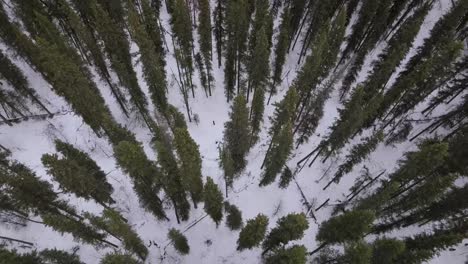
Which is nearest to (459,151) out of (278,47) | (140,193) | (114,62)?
(278,47)

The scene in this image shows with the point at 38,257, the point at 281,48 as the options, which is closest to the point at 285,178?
the point at 281,48

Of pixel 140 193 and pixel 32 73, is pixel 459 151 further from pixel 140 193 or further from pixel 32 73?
pixel 32 73

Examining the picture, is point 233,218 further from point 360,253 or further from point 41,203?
point 41,203

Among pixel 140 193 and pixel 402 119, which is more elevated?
pixel 402 119

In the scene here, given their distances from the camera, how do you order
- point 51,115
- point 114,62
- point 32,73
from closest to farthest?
point 114,62 → point 51,115 → point 32,73

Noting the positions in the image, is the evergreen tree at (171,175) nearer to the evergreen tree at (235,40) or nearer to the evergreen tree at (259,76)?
the evergreen tree at (259,76)
